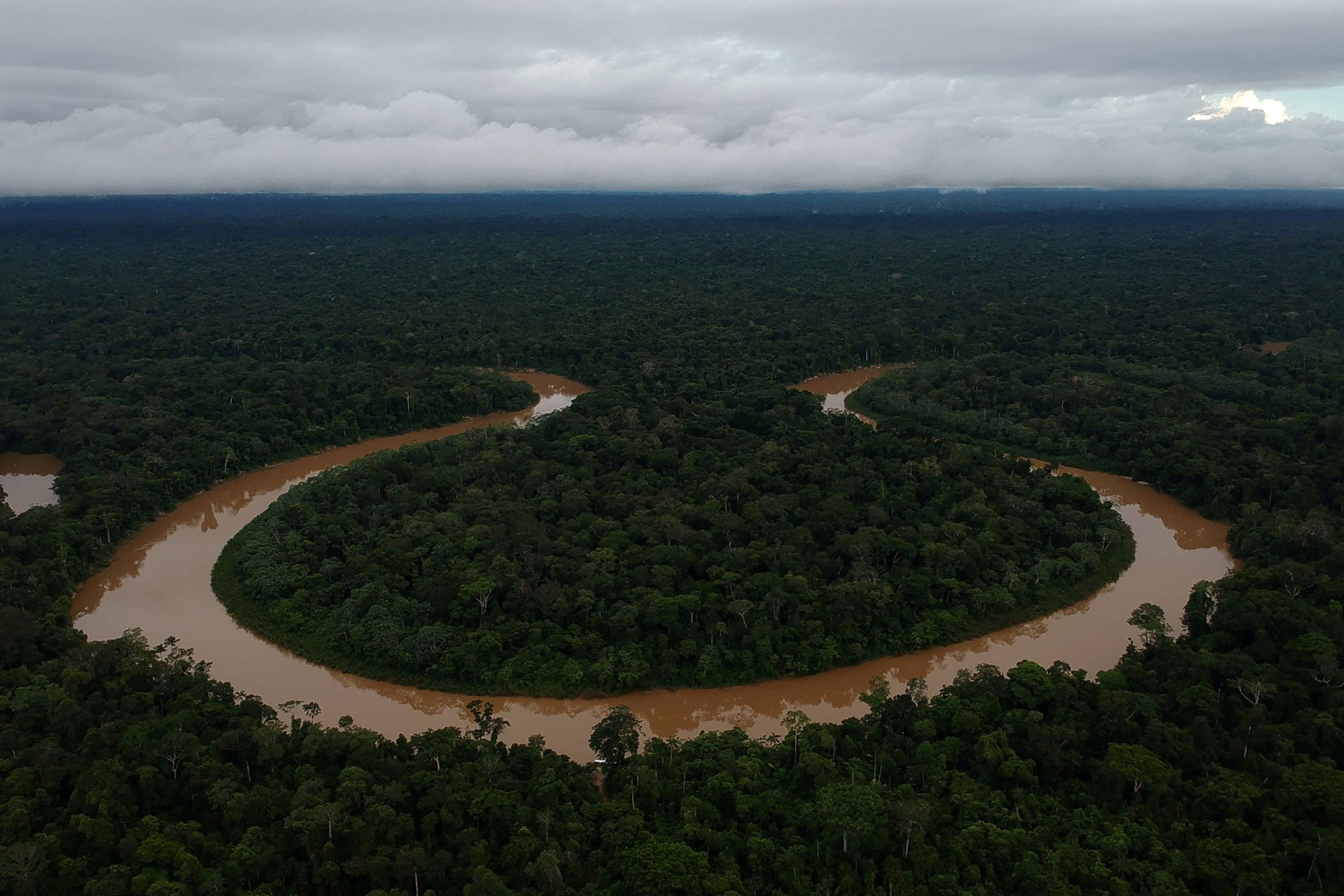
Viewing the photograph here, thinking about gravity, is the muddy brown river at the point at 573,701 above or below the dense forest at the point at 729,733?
below

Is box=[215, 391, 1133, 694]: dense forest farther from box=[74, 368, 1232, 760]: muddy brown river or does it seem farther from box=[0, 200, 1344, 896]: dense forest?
box=[0, 200, 1344, 896]: dense forest

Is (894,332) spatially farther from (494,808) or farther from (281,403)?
(494,808)

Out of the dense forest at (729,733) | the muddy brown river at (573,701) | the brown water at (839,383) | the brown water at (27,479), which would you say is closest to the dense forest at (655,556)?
the muddy brown river at (573,701)

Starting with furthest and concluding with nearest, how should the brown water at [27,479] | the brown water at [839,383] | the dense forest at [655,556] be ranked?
1. the brown water at [839,383]
2. the brown water at [27,479]
3. the dense forest at [655,556]

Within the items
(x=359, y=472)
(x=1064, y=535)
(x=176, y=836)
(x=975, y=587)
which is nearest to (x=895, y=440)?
(x=1064, y=535)

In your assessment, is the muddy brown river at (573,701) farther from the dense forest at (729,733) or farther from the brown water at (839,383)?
the brown water at (839,383)

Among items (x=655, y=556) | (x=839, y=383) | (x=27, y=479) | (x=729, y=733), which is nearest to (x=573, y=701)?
(x=729, y=733)
